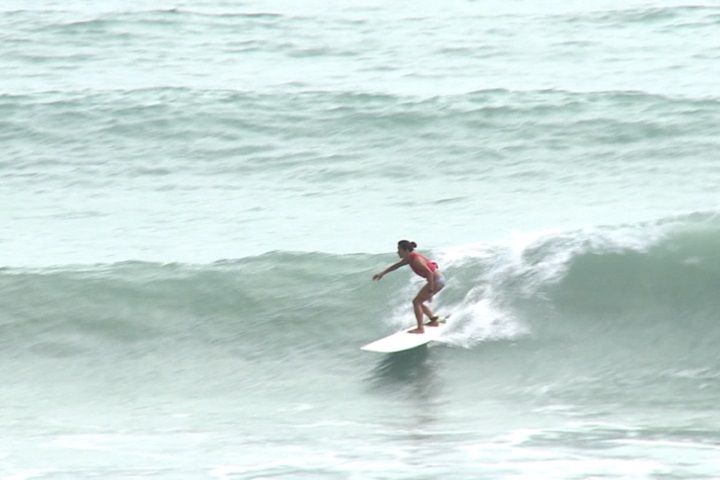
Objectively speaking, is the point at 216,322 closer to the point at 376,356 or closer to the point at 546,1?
the point at 376,356

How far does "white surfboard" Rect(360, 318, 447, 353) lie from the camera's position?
13.0 meters

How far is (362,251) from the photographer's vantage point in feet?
53.5

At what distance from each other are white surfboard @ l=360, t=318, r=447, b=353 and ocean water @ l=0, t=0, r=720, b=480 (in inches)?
4.7

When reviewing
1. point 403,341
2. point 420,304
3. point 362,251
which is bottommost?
point 362,251

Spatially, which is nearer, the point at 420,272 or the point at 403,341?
the point at 420,272

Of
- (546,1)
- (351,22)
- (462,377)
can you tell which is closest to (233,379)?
(462,377)

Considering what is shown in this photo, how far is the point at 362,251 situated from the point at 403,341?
3.36m

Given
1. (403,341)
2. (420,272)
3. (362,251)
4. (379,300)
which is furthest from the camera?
(362,251)

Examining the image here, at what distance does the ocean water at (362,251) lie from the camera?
11047 mm

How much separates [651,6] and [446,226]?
16105 millimetres

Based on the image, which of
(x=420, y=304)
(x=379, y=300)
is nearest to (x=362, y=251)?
(x=379, y=300)

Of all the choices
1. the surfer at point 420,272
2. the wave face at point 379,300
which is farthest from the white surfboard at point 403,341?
the wave face at point 379,300

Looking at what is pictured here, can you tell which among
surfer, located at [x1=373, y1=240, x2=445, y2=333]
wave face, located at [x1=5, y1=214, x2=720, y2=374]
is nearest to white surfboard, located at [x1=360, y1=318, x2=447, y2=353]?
surfer, located at [x1=373, y1=240, x2=445, y2=333]

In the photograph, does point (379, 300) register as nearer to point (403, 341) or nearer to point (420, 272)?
point (403, 341)
